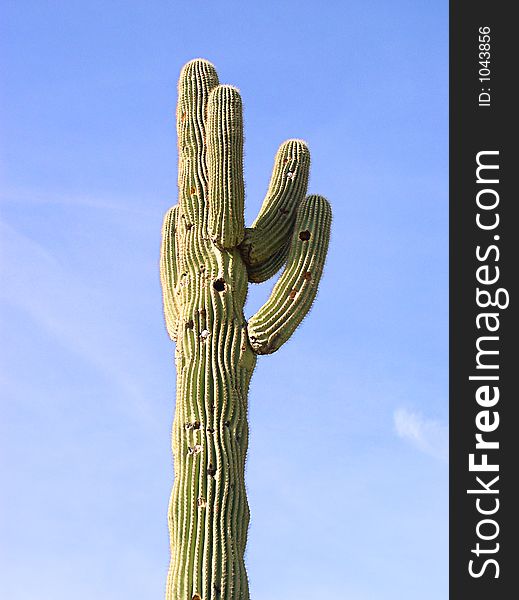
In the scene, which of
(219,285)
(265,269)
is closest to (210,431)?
(219,285)

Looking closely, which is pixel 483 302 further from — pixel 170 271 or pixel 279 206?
pixel 170 271

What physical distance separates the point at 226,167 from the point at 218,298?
1021mm

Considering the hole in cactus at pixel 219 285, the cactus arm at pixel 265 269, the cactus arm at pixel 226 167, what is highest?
the cactus arm at pixel 226 167

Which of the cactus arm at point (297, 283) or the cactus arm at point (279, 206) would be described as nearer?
the cactus arm at point (297, 283)

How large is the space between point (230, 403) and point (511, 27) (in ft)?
12.1

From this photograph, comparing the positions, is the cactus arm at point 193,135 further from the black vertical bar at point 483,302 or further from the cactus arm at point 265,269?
the black vertical bar at point 483,302

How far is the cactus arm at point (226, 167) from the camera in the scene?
975cm

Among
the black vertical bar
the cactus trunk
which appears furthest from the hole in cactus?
the black vertical bar

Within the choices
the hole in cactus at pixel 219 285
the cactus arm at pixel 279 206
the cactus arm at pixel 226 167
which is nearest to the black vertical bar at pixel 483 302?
the cactus arm at pixel 279 206

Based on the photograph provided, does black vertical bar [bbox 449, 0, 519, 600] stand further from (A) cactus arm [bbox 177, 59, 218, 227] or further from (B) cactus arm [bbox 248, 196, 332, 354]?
(A) cactus arm [bbox 177, 59, 218, 227]

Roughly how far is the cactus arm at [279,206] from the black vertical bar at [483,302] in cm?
135

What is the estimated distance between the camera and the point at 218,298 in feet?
31.7

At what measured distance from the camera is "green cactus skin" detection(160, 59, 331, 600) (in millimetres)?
8828

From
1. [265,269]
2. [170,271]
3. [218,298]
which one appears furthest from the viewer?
[170,271]
